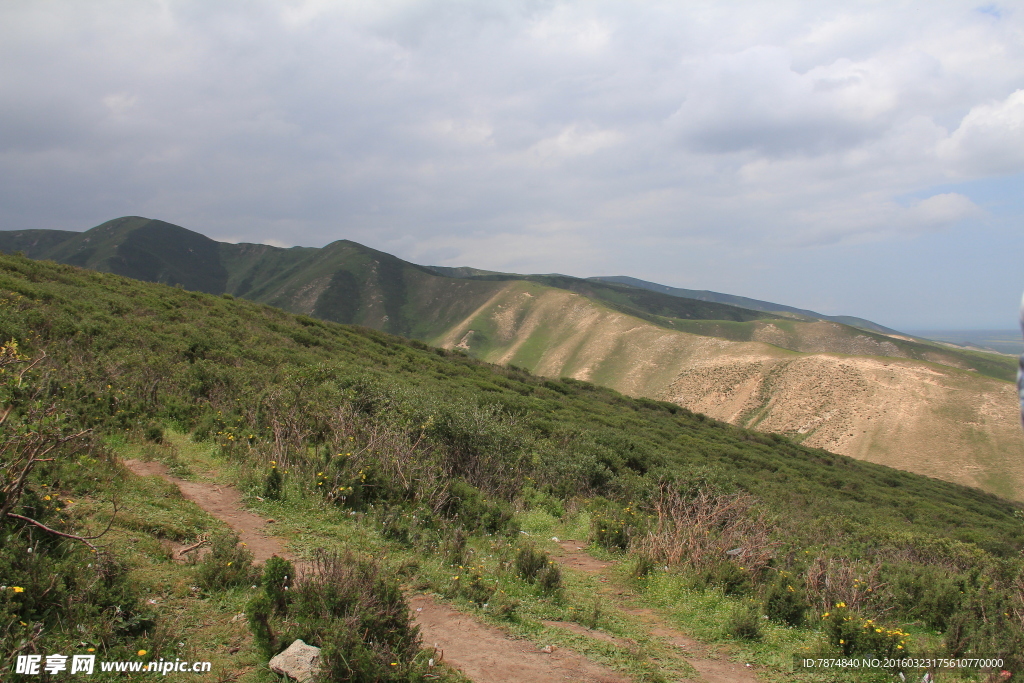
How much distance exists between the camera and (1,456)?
13.8 ft

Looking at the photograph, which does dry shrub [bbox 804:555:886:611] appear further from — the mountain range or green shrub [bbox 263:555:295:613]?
the mountain range

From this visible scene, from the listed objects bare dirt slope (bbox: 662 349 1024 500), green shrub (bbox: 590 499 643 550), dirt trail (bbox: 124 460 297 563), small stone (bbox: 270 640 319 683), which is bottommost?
bare dirt slope (bbox: 662 349 1024 500)

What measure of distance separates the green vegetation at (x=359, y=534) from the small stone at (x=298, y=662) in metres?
0.13

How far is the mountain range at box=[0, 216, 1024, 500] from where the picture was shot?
58219 millimetres

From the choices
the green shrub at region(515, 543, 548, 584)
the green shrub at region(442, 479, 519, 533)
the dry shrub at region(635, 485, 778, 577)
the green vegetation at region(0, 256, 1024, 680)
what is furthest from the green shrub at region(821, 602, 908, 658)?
the green shrub at region(442, 479, 519, 533)

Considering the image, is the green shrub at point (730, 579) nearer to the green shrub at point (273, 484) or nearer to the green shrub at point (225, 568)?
the green shrub at point (225, 568)

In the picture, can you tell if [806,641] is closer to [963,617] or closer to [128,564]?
[963,617]

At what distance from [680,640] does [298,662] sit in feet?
11.6

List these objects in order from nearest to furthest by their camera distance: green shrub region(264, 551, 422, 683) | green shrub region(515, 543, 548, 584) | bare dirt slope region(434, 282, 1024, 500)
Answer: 1. green shrub region(264, 551, 422, 683)
2. green shrub region(515, 543, 548, 584)
3. bare dirt slope region(434, 282, 1024, 500)

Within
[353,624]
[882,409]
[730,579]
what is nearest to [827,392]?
[882,409]

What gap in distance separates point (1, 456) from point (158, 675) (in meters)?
2.38

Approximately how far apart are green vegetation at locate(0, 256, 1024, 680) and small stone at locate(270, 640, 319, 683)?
0.13 m

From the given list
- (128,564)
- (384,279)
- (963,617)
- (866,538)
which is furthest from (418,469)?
(384,279)

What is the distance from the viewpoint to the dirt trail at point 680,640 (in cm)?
445
